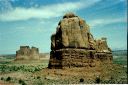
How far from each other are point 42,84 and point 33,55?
12817 centimetres

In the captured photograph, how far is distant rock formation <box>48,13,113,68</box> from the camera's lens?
60438 millimetres

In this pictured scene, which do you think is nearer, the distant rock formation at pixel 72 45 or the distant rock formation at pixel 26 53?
the distant rock formation at pixel 72 45

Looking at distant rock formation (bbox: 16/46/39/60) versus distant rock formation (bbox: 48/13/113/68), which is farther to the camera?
distant rock formation (bbox: 16/46/39/60)

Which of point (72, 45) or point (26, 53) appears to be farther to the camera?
point (26, 53)

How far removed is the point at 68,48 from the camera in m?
61.5

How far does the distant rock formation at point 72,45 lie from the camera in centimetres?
6044

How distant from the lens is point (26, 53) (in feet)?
559

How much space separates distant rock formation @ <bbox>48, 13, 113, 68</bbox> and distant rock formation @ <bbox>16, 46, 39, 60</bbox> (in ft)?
340

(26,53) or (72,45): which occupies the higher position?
(72,45)

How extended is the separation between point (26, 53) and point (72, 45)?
362 ft

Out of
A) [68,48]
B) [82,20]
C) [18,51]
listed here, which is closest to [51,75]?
[68,48]

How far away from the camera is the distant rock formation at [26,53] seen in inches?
6643

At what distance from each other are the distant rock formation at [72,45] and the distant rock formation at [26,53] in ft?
340

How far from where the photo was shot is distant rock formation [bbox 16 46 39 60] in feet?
554
